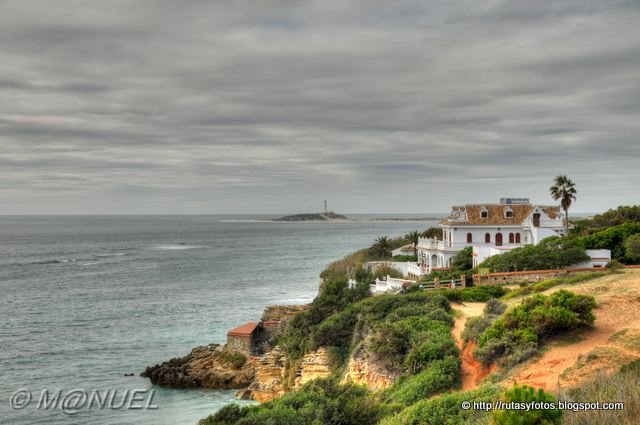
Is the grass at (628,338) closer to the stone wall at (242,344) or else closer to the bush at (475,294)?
the bush at (475,294)

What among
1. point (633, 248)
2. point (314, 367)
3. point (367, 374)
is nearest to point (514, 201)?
point (633, 248)

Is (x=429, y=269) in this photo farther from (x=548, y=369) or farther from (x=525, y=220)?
(x=548, y=369)

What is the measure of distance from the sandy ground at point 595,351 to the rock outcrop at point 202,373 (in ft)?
67.4

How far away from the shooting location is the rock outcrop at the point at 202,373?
32656 mm

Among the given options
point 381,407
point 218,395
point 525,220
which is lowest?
point 218,395

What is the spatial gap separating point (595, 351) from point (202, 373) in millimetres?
24044

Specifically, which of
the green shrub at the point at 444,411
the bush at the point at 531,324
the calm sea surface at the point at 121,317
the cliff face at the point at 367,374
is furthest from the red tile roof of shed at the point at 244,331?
the green shrub at the point at 444,411

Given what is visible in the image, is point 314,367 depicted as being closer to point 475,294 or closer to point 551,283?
point 475,294

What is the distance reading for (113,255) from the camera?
4584 inches

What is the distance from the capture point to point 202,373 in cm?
3344

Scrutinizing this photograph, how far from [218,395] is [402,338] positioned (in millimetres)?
13604

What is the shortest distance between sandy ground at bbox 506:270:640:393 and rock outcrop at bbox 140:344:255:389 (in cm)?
2053

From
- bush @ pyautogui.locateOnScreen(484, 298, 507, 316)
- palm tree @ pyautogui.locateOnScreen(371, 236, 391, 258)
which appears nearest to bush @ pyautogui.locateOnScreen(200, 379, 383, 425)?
bush @ pyautogui.locateOnScreen(484, 298, 507, 316)

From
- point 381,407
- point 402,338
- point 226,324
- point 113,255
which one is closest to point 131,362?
point 226,324
